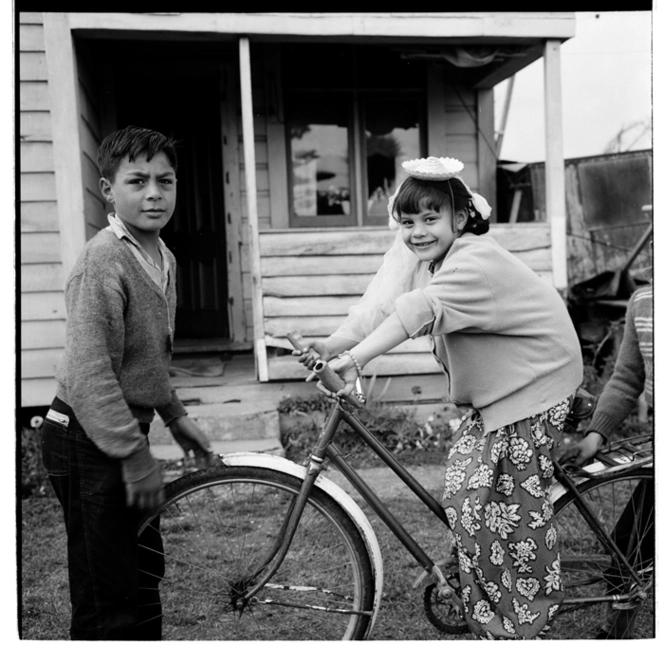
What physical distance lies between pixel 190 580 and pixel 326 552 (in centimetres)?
75

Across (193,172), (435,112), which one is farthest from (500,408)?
(193,172)

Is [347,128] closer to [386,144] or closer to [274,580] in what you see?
[386,144]

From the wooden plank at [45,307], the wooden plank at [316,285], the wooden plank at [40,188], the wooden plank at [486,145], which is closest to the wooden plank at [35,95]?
the wooden plank at [40,188]

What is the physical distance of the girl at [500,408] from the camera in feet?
6.65

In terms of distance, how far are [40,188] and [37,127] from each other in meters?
0.43

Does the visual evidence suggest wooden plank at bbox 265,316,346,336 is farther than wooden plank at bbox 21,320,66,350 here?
Yes

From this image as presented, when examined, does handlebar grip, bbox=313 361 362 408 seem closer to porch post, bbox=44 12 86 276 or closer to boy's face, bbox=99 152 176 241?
boy's face, bbox=99 152 176 241

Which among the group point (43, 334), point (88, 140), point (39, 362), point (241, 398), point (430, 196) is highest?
point (88, 140)

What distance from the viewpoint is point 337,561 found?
2428 millimetres

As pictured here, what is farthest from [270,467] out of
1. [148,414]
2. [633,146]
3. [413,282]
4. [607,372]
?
[633,146]

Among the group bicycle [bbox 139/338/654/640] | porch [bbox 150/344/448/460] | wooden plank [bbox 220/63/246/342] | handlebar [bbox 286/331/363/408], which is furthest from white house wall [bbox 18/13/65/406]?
handlebar [bbox 286/331/363/408]

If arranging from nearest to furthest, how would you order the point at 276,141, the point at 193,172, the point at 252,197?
1. the point at 252,197
2. the point at 276,141
3. the point at 193,172

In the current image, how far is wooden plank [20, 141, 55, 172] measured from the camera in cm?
483

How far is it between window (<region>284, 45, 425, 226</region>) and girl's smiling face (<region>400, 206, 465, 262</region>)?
4.68 metres
